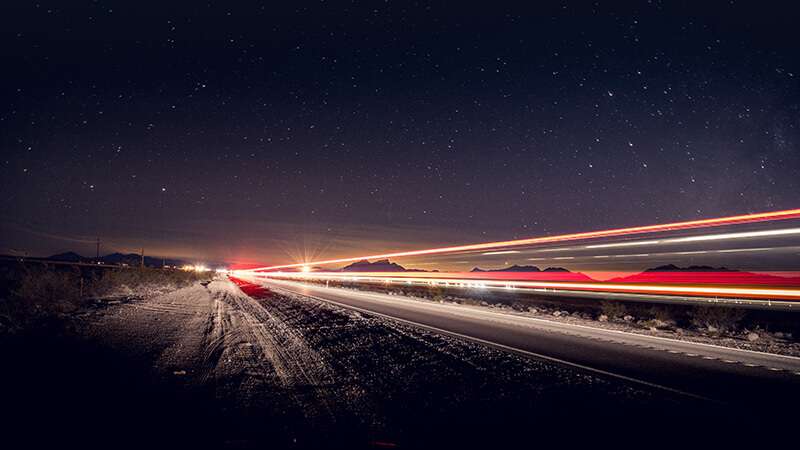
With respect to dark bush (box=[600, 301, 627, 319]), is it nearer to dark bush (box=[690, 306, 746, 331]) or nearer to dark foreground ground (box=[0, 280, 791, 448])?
dark bush (box=[690, 306, 746, 331])

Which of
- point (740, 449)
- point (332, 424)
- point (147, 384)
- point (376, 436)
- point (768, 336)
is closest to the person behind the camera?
point (740, 449)

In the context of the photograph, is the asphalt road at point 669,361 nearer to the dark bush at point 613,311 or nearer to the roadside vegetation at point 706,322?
the roadside vegetation at point 706,322

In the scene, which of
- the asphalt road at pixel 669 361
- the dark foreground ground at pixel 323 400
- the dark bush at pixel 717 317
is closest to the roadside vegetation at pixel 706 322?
the dark bush at pixel 717 317

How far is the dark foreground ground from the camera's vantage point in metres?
3.67

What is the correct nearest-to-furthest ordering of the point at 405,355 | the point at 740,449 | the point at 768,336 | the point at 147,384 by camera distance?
the point at 740,449, the point at 147,384, the point at 405,355, the point at 768,336

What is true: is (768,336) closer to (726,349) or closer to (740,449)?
(726,349)

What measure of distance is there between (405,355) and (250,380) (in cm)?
287

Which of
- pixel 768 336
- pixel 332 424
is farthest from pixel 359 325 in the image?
pixel 768 336

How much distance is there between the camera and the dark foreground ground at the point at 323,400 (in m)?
3.67

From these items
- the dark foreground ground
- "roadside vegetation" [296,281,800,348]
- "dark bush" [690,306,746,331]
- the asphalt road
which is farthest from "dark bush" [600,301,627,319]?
the dark foreground ground

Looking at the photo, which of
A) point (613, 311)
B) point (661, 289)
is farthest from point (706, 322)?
point (613, 311)

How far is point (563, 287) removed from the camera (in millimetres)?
23938

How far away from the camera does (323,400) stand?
15.6 feet

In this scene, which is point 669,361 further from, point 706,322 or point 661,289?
point 661,289
